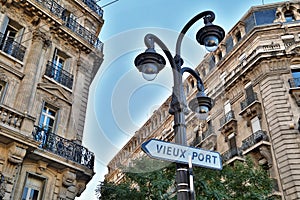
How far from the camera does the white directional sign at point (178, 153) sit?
399 cm

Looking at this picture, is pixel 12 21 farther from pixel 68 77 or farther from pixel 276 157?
pixel 276 157

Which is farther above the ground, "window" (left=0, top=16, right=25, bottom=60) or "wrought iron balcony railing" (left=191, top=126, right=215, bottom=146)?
"wrought iron balcony railing" (left=191, top=126, right=215, bottom=146)

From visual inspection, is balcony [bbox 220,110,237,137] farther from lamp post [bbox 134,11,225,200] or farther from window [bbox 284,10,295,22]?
lamp post [bbox 134,11,225,200]

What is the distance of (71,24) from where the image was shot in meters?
14.9

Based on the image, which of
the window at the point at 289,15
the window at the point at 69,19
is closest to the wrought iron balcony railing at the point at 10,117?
the window at the point at 69,19

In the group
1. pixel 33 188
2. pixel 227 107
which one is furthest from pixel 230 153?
pixel 33 188

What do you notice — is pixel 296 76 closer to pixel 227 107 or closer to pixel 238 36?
pixel 227 107

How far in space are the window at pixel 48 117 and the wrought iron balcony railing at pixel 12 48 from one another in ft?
7.09

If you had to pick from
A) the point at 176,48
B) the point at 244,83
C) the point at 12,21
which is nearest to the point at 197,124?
the point at 244,83

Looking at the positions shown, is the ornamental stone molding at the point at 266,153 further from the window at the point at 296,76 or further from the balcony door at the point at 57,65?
the balcony door at the point at 57,65

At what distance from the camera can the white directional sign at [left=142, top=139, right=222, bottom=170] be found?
13.1 feet

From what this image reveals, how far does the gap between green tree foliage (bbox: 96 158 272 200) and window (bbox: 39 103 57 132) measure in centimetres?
339

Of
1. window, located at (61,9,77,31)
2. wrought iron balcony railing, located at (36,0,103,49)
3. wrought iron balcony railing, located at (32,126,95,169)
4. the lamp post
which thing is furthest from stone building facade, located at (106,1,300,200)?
the lamp post

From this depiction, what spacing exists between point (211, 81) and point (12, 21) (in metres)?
18.0
